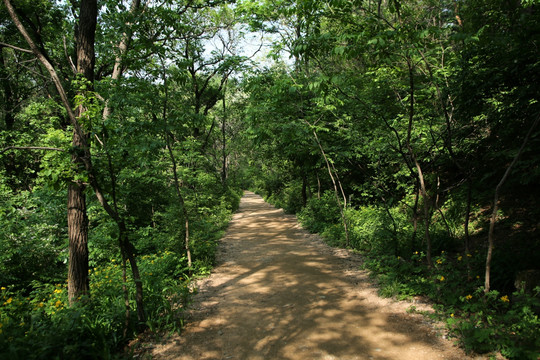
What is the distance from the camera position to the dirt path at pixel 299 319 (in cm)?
346

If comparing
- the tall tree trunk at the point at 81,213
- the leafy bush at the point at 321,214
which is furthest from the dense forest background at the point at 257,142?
the leafy bush at the point at 321,214

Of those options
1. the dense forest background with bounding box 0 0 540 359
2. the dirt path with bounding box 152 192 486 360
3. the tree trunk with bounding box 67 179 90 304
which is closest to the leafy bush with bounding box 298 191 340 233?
the dense forest background with bounding box 0 0 540 359

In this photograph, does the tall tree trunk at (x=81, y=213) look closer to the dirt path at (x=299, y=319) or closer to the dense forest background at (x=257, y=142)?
the dense forest background at (x=257, y=142)

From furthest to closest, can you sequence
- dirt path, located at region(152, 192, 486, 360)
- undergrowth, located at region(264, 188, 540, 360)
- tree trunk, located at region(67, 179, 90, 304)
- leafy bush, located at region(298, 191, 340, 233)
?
leafy bush, located at region(298, 191, 340, 233) → tree trunk, located at region(67, 179, 90, 304) → dirt path, located at region(152, 192, 486, 360) → undergrowth, located at region(264, 188, 540, 360)

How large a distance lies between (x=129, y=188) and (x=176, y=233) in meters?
2.33

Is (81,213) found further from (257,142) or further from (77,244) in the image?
(257,142)

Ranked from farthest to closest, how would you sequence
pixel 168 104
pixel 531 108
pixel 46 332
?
pixel 168 104
pixel 531 108
pixel 46 332

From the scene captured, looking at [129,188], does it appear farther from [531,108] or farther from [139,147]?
[531,108]

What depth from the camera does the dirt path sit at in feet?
11.4

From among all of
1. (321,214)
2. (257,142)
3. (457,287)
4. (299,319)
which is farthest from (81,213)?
(321,214)

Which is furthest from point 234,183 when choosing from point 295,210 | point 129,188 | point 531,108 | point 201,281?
point 531,108

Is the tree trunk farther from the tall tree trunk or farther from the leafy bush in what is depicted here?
the leafy bush

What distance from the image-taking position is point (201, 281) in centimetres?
636

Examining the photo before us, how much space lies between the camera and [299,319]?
14.1ft
